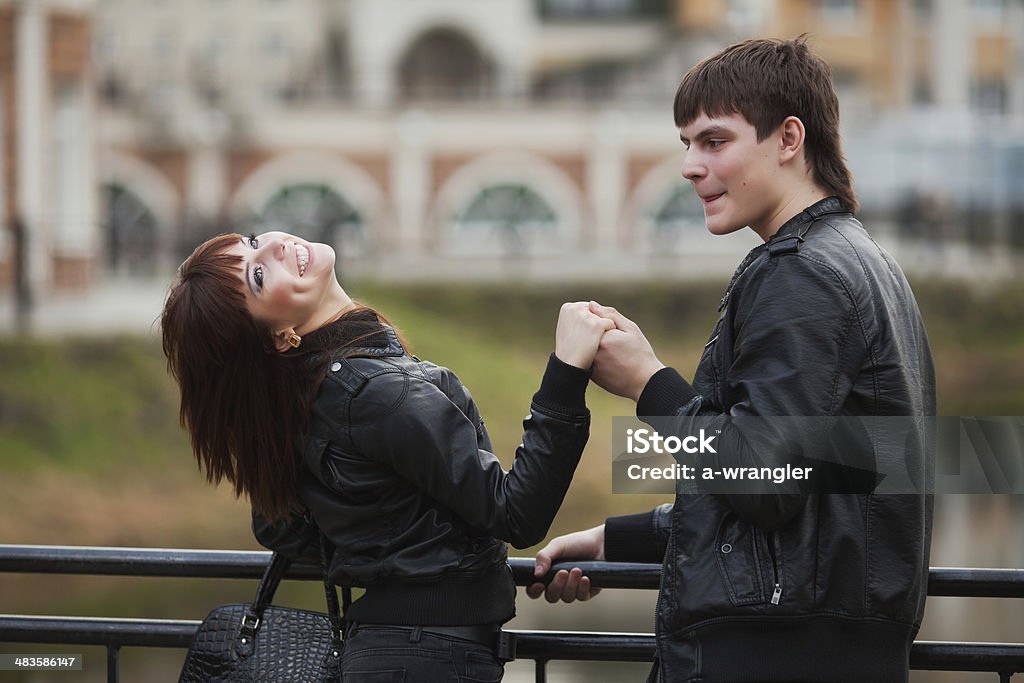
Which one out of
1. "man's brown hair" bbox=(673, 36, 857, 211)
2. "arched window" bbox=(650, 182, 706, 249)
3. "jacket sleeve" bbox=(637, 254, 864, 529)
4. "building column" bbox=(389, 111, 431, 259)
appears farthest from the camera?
"building column" bbox=(389, 111, 431, 259)

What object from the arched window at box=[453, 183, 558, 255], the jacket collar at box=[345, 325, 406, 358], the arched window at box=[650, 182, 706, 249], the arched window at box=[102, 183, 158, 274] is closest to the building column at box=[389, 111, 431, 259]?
the arched window at box=[453, 183, 558, 255]

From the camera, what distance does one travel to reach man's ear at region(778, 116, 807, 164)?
2.00m

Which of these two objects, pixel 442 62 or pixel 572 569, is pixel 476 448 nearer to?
pixel 572 569

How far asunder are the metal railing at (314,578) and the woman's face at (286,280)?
18.7 inches

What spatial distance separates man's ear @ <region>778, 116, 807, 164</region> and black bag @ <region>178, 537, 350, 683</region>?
1.00 meters

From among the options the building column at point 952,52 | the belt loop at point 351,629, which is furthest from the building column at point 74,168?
the building column at point 952,52

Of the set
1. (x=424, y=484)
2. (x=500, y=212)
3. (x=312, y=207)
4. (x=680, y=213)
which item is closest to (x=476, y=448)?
(x=424, y=484)

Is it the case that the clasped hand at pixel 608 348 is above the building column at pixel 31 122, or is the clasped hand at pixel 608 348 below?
below

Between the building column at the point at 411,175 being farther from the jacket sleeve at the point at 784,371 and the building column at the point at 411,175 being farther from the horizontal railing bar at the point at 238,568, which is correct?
the jacket sleeve at the point at 784,371

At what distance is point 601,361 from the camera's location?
2.08 metres

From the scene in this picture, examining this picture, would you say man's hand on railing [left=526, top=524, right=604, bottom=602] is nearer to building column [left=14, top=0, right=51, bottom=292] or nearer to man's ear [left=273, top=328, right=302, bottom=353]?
man's ear [left=273, top=328, right=302, bottom=353]

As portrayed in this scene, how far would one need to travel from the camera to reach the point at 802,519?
6.26 feet

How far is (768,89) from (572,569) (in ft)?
2.96

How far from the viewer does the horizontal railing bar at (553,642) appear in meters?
2.38
